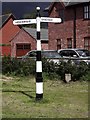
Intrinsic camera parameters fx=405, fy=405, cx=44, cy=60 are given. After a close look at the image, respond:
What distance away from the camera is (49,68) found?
59.5 ft

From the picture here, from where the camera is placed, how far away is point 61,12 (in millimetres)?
44938

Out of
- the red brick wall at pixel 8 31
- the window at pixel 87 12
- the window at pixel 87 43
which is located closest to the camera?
the window at pixel 87 12

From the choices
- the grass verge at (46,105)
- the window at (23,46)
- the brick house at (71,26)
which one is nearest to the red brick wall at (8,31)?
the window at (23,46)

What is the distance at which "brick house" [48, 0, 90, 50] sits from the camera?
41.2 meters

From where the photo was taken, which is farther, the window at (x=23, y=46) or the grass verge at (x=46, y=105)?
the window at (x=23, y=46)

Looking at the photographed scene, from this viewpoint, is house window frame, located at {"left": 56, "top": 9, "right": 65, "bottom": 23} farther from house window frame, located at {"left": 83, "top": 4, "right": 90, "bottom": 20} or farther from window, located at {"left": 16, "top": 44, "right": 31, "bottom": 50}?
window, located at {"left": 16, "top": 44, "right": 31, "bottom": 50}

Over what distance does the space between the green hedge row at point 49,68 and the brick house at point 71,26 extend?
879 inches

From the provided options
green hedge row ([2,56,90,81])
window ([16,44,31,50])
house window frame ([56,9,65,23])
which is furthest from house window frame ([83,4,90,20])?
green hedge row ([2,56,90,81])

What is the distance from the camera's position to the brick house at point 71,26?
41219mm

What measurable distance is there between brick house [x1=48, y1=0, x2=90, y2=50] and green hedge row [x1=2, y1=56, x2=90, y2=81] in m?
22.3

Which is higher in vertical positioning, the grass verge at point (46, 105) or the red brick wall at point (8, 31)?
the red brick wall at point (8, 31)

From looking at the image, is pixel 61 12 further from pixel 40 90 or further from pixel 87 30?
pixel 40 90

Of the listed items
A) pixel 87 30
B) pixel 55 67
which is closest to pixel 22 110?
pixel 55 67

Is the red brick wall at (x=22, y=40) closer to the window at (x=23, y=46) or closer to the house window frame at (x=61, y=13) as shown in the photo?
the window at (x=23, y=46)
